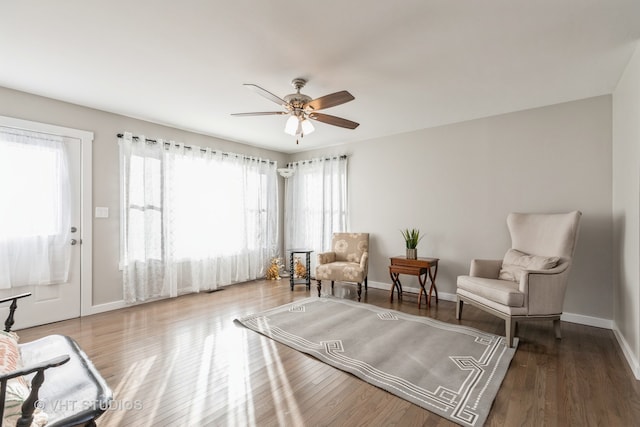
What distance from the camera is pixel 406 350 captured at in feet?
8.75

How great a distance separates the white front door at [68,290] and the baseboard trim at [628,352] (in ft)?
17.6

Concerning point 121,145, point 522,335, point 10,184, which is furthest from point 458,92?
point 10,184

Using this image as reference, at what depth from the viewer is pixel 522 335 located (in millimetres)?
3037

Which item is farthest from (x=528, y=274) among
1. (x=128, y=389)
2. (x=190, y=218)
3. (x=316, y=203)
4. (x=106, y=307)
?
(x=106, y=307)

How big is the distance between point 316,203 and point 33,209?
3.87m

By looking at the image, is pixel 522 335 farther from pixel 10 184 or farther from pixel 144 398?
pixel 10 184

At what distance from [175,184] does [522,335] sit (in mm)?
4692

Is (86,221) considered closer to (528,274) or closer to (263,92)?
(263,92)

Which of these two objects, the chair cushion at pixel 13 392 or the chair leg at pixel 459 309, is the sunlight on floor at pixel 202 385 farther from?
the chair leg at pixel 459 309

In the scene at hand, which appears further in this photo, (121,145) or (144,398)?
(121,145)

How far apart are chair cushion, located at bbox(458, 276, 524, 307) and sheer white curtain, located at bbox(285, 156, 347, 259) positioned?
2.45 meters

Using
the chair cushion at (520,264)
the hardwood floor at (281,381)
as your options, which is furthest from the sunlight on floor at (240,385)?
the chair cushion at (520,264)

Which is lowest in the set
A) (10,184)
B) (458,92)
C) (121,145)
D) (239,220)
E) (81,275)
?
(81,275)

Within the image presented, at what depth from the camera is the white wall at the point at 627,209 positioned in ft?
7.68
